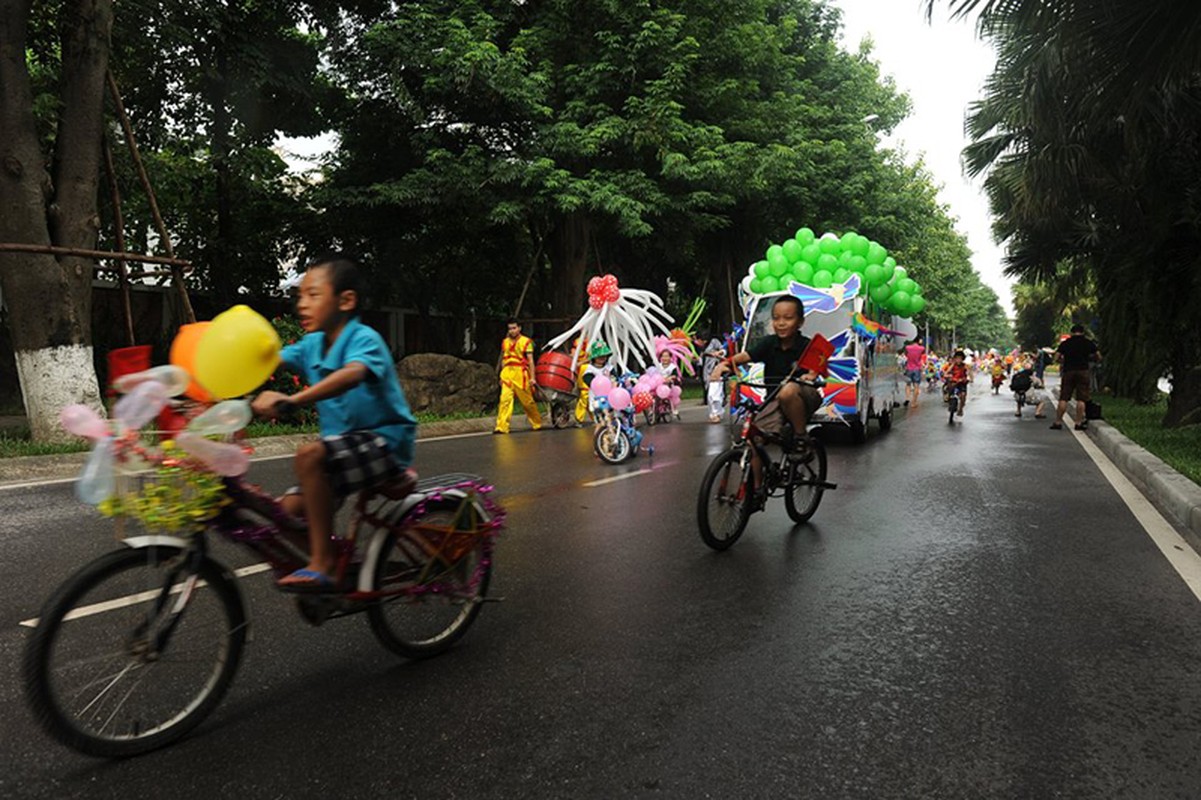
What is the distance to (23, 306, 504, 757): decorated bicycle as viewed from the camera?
2730 millimetres

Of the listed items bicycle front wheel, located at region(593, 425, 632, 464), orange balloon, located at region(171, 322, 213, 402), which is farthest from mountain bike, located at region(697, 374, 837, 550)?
bicycle front wheel, located at region(593, 425, 632, 464)

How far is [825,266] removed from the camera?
1323cm

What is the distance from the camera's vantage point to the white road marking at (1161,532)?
5227mm

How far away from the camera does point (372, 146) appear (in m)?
20.0

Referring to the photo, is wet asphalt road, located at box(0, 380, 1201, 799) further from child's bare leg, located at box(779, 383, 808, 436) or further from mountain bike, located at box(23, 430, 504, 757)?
child's bare leg, located at box(779, 383, 808, 436)

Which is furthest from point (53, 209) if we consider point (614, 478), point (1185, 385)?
point (1185, 385)

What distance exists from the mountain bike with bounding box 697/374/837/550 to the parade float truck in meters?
5.22

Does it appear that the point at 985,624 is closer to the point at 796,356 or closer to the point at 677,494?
the point at 796,356

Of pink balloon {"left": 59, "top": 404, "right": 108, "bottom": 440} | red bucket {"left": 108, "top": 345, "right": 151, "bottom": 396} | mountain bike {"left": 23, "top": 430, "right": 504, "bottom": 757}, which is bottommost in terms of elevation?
mountain bike {"left": 23, "top": 430, "right": 504, "bottom": 757}

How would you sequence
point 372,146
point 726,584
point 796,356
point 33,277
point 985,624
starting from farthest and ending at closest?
point 372,146, point 33,277, point 796,356, point 726,584, point 985,624

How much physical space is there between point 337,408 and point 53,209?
981 centimetres

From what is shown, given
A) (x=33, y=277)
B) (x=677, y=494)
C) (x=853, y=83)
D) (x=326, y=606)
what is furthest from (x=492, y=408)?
(x=853, y=83)

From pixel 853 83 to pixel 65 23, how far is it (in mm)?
23990

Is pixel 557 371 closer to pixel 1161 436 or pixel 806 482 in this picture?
pixel 806 482
